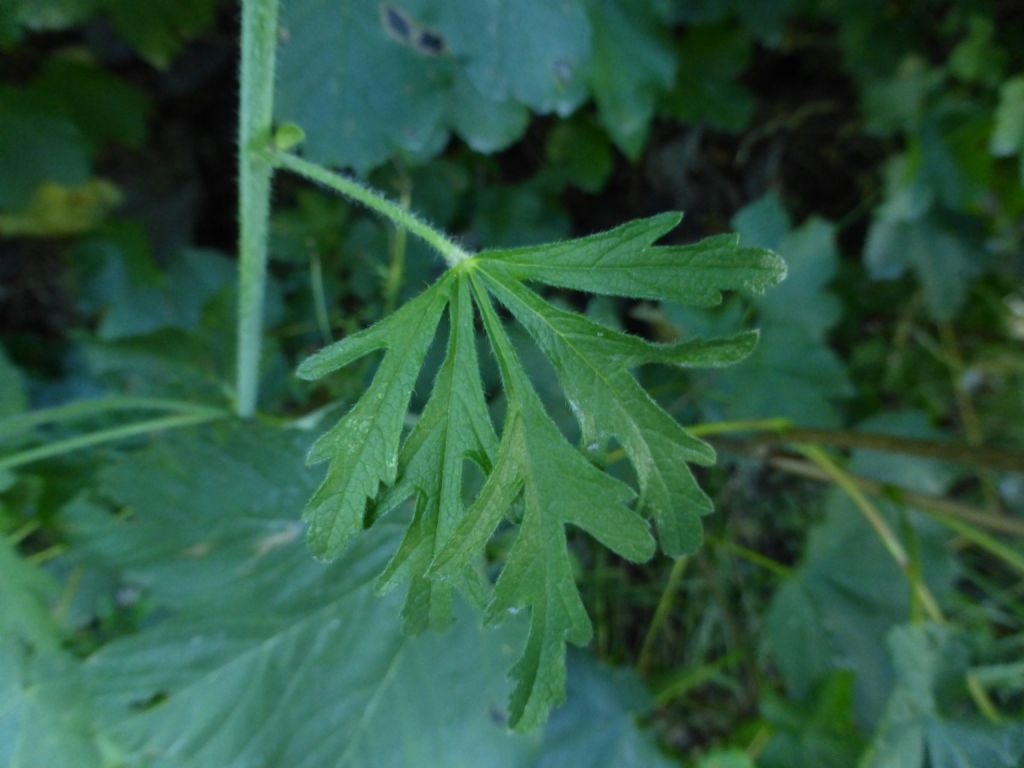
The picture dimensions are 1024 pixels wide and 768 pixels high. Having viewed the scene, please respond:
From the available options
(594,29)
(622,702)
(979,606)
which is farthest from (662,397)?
(979,606)

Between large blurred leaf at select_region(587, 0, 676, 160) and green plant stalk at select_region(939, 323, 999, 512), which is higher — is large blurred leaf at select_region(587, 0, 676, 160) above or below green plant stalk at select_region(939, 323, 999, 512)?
above

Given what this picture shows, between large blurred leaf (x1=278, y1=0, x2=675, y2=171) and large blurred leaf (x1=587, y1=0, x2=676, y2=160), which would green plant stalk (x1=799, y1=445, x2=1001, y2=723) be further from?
large blurred leaf (x1=278, y1=0, x2=675, y2=171)

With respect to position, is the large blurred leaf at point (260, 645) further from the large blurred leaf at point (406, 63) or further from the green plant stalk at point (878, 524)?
the green plant stalk at point (878, 524)

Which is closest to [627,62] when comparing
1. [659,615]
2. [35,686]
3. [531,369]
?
[531,369]

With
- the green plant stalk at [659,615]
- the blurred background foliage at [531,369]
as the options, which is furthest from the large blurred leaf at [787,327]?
the green plant stalk at [659,615]

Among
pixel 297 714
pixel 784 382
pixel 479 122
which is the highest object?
pixel 479 122

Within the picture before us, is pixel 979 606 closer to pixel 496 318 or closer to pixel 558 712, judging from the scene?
pixel 558 712

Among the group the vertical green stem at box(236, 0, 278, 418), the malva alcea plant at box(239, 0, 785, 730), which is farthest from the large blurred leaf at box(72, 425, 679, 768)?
the malva alcea plant at box(239, 0, 785, 730)
